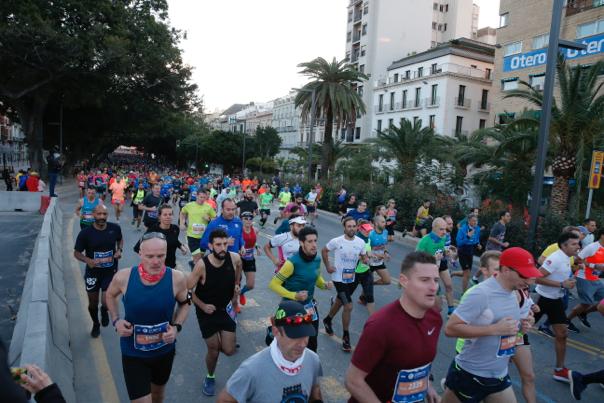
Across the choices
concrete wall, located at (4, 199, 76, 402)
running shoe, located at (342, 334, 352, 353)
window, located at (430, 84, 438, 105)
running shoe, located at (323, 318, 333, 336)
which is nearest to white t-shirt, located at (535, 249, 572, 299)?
running shoe, located at (342, 334, 352, 353)

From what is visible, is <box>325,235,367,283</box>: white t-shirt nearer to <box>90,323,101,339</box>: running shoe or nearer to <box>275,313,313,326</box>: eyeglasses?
<box>90,323,101,339</box>: running shoe

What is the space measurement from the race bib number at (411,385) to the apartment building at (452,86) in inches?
1614

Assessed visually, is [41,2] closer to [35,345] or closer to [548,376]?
[35,345]

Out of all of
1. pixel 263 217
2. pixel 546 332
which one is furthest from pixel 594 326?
pixel 263 217

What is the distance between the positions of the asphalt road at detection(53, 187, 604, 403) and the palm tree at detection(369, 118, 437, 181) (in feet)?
50.7

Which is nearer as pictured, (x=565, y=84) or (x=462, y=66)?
(x=565, y=84)

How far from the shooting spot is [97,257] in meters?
6.37

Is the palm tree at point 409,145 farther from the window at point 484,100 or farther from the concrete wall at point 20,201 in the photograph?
the window at point 484,100

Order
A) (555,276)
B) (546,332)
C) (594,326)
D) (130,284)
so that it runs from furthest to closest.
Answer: (594,326) → (546,332) → (555,276) → (130,284)

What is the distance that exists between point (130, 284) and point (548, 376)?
5.23 m

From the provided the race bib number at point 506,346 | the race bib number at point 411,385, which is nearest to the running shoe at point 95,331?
the race bib number at point 411,385

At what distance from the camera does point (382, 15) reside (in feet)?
181

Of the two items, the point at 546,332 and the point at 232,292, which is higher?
the point at 232,292

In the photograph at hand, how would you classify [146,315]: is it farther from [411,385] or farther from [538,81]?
[538,81]
